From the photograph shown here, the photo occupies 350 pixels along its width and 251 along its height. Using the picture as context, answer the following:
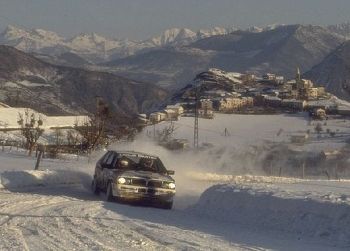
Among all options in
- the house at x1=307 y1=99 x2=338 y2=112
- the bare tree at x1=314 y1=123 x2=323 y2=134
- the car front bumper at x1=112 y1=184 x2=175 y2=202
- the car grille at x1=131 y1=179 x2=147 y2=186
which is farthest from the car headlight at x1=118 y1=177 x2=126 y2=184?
the house at x1=307 y1=99 x2=338 y2=112

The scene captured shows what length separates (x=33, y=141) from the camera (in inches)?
2327

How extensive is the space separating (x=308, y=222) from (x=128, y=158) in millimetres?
9188

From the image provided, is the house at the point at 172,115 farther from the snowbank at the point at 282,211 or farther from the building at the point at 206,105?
the snowbank at the point at 282,211

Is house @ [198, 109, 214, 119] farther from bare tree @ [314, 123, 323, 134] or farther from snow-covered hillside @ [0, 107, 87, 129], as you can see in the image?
snow-covered hillside @ [0, 107, 87, 129]

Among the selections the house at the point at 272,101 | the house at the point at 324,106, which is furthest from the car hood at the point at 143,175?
the house at the point at 272,101

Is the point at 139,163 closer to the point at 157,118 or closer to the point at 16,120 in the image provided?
the point at 16,120

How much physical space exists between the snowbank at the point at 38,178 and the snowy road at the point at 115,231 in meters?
6.20

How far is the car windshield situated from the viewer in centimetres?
2316

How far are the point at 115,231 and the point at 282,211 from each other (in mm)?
4049

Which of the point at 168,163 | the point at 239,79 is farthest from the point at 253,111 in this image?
the point at 168,163

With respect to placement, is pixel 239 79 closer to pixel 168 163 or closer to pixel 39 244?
pixel 168 163

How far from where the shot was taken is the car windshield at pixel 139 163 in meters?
23.2

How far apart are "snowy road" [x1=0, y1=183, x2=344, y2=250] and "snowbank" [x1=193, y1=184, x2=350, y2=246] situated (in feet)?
1.81

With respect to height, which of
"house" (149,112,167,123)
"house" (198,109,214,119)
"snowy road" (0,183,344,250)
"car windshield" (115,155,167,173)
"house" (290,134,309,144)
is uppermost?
"house" (198,109,214,119)
